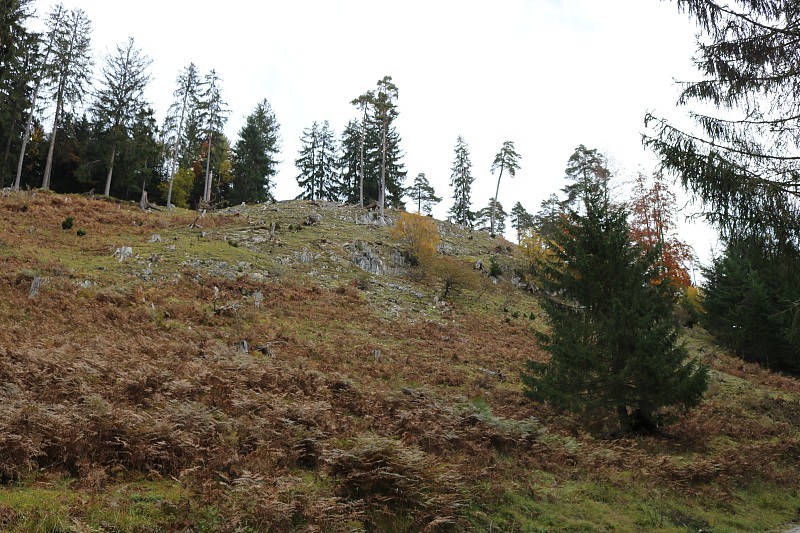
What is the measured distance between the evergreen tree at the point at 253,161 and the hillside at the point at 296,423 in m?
33.5

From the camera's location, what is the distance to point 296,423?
8.70m

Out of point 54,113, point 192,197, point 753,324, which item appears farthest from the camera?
point 192,197

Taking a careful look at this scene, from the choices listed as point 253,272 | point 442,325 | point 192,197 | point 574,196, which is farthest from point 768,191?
point 192,197

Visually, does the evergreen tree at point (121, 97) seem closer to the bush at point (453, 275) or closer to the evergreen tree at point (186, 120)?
the evergreen tree at point (186, 120)

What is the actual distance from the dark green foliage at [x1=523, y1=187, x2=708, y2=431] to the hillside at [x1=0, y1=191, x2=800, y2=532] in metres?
0.98

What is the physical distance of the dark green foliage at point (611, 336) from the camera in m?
11.7

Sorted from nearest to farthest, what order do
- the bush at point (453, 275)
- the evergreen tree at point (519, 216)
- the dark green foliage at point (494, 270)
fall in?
the bush at point (453, 275), the dark green foliage at point (494, 270), the evergreen tree at point (519, 216)

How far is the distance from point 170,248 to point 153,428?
20413mm

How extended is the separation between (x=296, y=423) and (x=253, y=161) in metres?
54.7

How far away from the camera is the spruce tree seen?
38.4 feet

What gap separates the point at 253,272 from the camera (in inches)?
947

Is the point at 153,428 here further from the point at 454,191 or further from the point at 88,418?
the point at 454,191

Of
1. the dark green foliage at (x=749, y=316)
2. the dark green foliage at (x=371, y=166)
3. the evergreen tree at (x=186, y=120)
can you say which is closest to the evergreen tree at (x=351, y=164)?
the dark green foliage at (x=371, y=166)

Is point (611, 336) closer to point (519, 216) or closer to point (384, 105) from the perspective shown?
point (384, 105)
